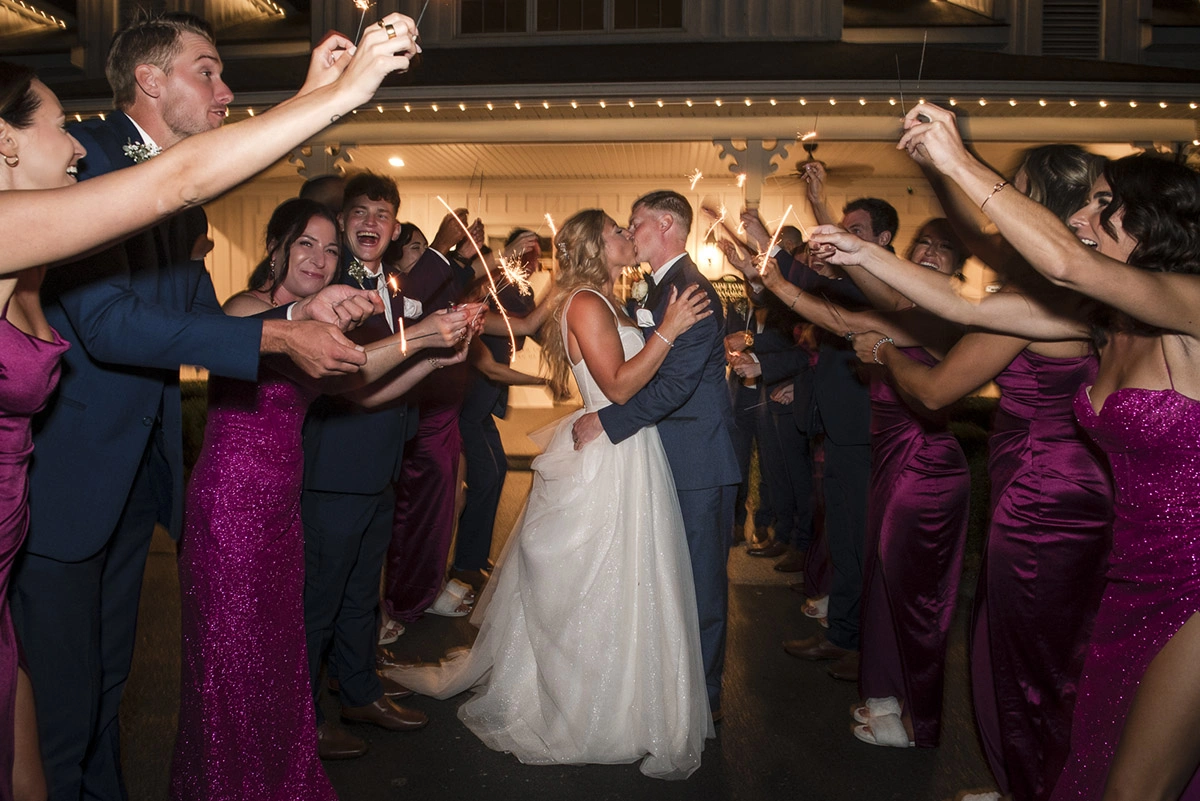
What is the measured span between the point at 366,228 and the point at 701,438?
6.19ft

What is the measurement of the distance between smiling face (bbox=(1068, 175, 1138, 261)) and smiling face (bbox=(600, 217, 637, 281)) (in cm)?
199

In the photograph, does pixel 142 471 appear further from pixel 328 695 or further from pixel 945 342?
pixel 945 342

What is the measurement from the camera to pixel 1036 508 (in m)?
2.85

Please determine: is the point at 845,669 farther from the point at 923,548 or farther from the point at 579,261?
the point at 579,261

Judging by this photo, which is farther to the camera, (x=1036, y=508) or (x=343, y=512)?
(x=343, y=512)

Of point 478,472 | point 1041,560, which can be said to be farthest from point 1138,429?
point 478,472

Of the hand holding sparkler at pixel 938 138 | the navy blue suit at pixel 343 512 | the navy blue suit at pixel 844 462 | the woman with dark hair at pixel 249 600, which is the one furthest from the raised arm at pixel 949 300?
the navy blue suit at pixel 844 462

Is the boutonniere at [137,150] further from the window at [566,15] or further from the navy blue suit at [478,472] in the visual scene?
the window at [566,15]

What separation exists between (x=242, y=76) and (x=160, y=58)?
33.1ft

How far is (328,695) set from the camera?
4.18 m

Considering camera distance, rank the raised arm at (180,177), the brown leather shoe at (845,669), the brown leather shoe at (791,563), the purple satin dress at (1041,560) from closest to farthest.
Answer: the raised arm at (180,177), the purple satin dress at (1041,560), the brown leather shoe at (845,669), the brown leather shoe at (791,563)

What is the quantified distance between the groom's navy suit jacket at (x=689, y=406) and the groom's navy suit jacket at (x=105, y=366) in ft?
5.94

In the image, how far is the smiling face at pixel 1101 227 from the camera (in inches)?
90.2

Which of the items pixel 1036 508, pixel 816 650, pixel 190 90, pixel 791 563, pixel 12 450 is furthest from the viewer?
pixel 791 563
